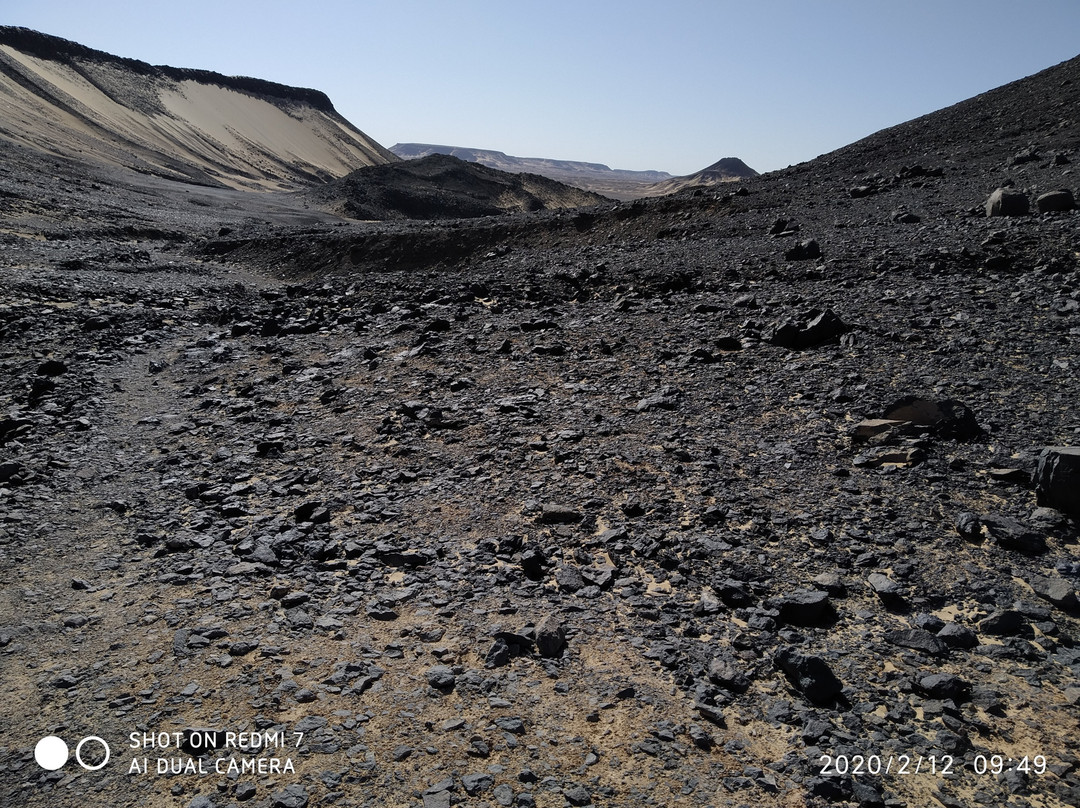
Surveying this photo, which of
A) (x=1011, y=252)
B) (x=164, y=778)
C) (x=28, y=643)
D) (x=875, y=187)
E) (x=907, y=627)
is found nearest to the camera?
(x=164, y=778)

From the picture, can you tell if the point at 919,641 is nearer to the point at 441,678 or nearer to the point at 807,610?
the point at 807,610

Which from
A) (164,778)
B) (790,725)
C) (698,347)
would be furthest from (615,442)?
(164,778)

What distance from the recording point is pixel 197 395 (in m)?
8.09

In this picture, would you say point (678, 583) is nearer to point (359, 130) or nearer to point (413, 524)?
point (413, 524)

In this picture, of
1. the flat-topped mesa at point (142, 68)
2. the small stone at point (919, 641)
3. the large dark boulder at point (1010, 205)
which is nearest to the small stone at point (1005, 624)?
the small stone at point (919, 641)

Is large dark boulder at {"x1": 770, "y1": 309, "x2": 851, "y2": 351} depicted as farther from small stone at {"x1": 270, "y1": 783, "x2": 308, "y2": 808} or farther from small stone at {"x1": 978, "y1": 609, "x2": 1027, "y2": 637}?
small stone at {"x1": 270, "y1": 783, "x2": 308, "y2": 808}

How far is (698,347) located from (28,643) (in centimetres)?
644

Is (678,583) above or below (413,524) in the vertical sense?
above

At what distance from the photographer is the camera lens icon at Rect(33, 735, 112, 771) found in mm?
3037

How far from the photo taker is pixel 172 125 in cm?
5094

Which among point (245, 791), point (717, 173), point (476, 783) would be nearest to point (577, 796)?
point (476, 783)
